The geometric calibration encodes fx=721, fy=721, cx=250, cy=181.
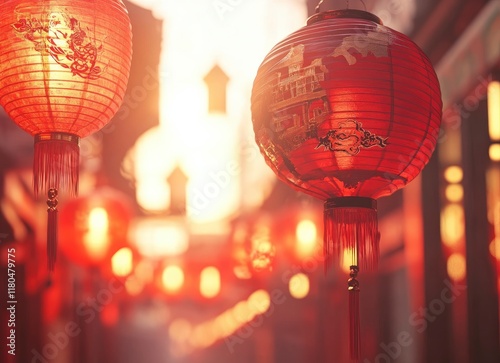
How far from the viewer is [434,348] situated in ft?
24.1

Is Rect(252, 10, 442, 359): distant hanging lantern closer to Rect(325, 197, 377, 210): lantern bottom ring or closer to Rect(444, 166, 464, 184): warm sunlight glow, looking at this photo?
Rect(325, 197, 377, 210): lantern bottom ring

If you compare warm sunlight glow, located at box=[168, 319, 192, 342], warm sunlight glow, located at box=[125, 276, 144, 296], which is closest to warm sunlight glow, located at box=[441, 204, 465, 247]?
warm sunlight glow, located at box=[125, 276, 144, 296]

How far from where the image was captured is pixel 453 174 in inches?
284

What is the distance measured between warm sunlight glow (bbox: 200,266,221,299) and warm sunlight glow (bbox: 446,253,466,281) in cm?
859

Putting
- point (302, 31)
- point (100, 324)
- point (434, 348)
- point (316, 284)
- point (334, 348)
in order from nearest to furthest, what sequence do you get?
point (302, 31)
point (434, 348)
point (334, 348)
point (316, 284)
point (100, 324)

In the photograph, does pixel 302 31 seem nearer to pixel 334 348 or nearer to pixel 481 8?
pixel 481 8

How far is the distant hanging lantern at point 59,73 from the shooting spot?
129 inches

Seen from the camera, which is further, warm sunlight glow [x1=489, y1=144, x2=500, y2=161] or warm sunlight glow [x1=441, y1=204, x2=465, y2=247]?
warm sunlight glow [x1=441, y1=204, x2=465, y2=247]

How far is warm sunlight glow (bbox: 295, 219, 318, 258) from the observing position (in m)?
9.34

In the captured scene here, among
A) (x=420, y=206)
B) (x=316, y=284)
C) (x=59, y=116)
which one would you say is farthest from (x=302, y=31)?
(x=316, y=284)

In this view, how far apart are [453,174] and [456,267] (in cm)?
96

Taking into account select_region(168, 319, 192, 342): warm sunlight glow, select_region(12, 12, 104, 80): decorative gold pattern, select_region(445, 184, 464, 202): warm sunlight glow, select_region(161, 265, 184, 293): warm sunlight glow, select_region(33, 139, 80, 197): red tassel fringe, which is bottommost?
select_region(168, 319, 192, 342): warm sunlight glow

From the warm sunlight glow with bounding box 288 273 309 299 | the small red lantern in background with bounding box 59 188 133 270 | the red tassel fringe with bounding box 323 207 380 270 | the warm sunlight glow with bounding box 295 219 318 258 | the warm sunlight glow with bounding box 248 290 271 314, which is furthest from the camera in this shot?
the warm sunlight glow with bounding box 248 290 271 314

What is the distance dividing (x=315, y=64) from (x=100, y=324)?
1380cm
